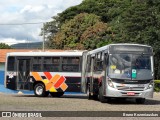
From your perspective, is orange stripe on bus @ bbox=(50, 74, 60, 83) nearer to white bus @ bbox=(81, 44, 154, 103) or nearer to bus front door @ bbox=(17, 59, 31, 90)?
bus front door @ bbox=(17, 59, 31, 90)

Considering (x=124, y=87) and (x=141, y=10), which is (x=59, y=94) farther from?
(x=141, y=10)

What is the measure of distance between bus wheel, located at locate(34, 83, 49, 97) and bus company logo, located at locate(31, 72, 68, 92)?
269 mm

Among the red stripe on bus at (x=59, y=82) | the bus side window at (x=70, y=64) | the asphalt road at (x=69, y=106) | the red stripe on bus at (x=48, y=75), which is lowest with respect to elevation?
the asphalt road at (x=69, y=106)

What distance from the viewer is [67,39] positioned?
6116cm

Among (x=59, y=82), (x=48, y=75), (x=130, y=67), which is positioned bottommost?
(x=59, y=82)

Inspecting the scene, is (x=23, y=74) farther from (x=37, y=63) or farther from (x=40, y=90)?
(x=40, y=90)

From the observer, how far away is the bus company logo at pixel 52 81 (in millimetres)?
27469

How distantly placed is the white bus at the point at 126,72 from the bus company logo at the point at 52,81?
195 inches

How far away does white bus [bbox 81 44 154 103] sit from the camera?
21375 mm

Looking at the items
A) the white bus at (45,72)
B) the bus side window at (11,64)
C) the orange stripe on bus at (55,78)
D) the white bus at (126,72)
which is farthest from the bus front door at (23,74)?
the white bus at (126,72)

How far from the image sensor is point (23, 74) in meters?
28.4

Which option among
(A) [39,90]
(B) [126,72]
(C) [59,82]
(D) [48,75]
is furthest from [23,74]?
(B) [126,72]

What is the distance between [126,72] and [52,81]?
7.44 m

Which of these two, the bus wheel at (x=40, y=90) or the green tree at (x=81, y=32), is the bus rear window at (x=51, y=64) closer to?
the bus wheel at (x=40, y=90)
